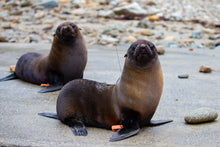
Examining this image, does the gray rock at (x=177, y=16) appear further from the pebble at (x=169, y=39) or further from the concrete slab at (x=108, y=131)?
the concrete slab at (x=108, y=131)

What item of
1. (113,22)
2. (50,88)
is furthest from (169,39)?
(50,88)

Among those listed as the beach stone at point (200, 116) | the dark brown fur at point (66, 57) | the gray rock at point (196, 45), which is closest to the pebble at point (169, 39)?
the gray rock at point (196, 45)

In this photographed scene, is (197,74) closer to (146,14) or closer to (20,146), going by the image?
(20,146)

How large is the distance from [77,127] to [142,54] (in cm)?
106

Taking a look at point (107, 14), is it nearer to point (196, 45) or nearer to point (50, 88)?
point (196, 45)

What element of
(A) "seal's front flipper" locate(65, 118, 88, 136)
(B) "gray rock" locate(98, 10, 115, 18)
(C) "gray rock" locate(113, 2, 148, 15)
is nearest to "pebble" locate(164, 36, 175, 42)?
(B) "gray rock" locate(98, 10, 115, 18)

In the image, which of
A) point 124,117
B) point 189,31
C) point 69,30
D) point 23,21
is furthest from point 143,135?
point 23,21

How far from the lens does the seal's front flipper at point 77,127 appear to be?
12.2 feet

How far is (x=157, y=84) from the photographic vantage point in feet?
12.5

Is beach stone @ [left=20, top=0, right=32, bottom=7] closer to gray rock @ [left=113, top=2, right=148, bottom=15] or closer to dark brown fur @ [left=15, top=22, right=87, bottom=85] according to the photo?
gray rock @ [left=113, top=2, right=148, bottom=15]

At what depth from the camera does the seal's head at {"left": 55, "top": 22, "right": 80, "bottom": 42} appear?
5801 mm

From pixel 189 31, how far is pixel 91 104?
9.48 meters

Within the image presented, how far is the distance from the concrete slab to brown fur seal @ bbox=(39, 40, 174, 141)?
114 mm

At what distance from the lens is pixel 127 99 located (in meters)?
3.75
